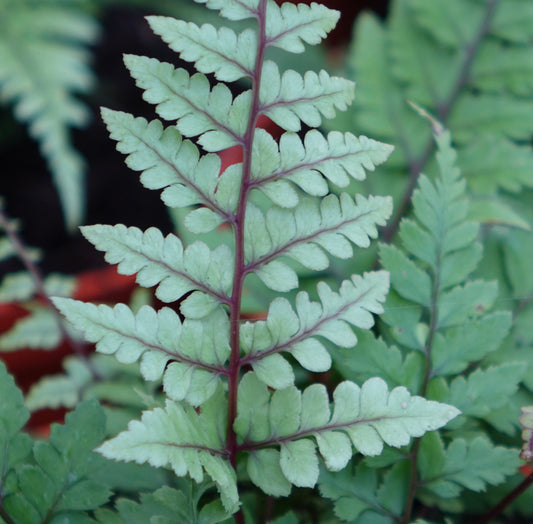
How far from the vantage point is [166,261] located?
456 mm

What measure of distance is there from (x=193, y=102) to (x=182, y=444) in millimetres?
259

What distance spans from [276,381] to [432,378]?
0.19 m

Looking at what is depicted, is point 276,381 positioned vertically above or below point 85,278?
above

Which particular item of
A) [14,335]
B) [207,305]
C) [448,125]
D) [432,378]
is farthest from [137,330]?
[448,125]

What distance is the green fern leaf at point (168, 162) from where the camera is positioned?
0.44 m

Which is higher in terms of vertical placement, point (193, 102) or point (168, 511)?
point (193, 102)

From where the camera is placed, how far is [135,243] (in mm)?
447

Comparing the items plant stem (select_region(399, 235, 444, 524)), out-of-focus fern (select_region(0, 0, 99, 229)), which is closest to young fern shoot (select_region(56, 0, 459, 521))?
plant stem (select_region(399, 235, 444, 524))

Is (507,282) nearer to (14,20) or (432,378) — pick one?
(432,378)

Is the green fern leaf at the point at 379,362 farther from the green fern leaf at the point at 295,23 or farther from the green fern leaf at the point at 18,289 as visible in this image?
the green fern leaf at the point at 18,289

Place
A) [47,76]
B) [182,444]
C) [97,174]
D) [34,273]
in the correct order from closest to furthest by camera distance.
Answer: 1. [182,444]
2. [34,273]
3. [47,76]
4. [97,174]

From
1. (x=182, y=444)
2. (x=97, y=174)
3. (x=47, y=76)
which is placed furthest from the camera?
(x=97, y=174)

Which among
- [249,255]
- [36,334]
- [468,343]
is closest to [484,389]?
[468,343]

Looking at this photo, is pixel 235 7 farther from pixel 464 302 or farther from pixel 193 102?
pixel 464 302
